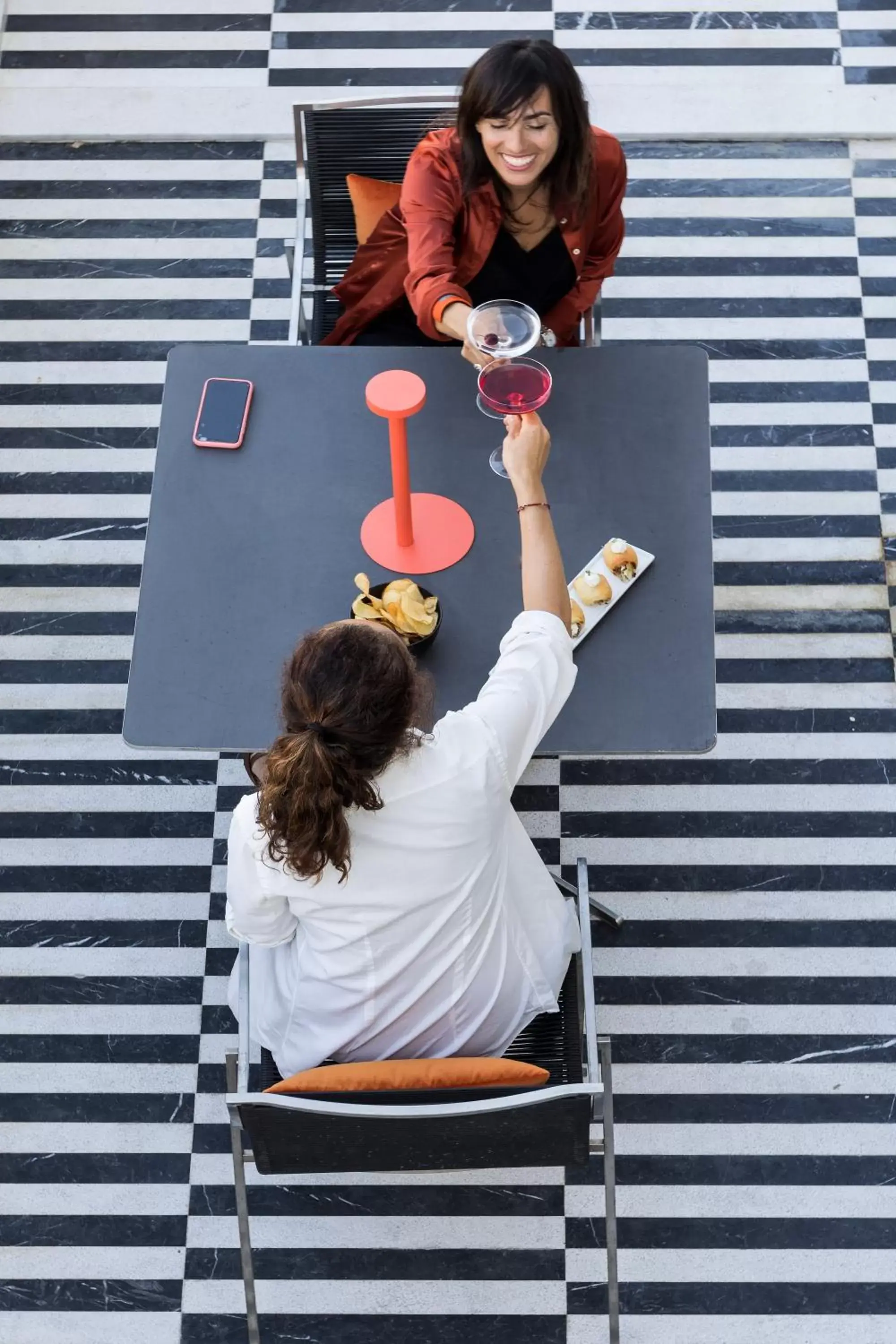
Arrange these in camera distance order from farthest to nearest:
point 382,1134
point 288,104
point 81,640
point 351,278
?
point 288,104 → point 81,640 → point 351,278 → point 382,1134

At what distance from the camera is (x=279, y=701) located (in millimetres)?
2486

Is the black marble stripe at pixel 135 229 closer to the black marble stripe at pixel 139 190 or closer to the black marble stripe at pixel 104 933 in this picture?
the black marble stripe at pixel 139 190

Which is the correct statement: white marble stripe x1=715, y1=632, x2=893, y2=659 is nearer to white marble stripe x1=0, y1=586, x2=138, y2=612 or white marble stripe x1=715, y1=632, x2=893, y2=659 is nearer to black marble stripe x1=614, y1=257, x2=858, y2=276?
white marble stripe x1=0, y1=586, x2=138, y2=612

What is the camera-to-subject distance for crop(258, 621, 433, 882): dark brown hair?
1978 millimetres

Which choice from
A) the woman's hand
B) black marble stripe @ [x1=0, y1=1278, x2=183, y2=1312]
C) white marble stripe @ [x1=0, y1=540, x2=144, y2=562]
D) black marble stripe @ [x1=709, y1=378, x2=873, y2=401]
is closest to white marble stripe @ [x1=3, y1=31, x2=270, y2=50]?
white marble stripe @ [x1=0, y1=540, x2=144, y2=562]

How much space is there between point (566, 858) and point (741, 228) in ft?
6.53

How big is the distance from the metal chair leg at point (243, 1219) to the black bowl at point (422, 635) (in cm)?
76

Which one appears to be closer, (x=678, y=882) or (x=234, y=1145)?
(x=234, y=1145)

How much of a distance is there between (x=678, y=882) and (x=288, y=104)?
8.56 ft

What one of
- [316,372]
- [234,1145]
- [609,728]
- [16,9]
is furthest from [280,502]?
[16,9]

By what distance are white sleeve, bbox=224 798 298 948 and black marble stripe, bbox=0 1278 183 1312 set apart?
45.8 inches

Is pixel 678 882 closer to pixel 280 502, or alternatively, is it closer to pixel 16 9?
pixel 280 502

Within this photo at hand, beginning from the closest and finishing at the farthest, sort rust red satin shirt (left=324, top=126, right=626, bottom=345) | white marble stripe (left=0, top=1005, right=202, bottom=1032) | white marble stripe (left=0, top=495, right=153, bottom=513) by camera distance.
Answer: rust red satin shirt (left=324, top=126, right=626, bottom=345) < white marble stripe (left=0, top=1005, right=202, bottom=1032) < white marble stripe (left=0, top=495, right=153, bottom=513)

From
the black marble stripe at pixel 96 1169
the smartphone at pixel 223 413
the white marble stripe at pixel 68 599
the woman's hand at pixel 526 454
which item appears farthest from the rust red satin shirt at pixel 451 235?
the black marble stripe at pixel 96 1169
